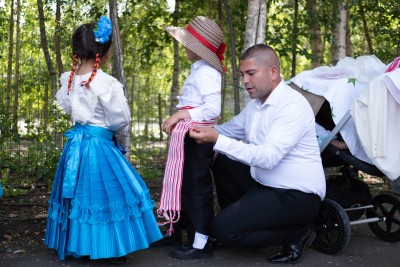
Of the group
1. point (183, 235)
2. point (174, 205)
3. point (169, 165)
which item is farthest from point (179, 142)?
point (183, 235)

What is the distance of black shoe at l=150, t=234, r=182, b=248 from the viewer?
485 cm

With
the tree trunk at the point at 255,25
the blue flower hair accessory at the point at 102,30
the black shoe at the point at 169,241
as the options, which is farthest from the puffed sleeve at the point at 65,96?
the tree trunk at the point at 255,25

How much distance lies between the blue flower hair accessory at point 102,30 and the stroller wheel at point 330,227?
2149 mm

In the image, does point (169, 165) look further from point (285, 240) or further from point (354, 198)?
point (354, 198)

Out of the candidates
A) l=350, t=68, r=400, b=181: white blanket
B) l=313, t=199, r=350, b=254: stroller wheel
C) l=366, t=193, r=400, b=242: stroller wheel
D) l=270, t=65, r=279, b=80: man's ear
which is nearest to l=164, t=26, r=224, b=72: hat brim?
l=270, t=65, r=279, b=80: man's ear

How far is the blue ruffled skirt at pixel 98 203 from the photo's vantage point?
4.16m

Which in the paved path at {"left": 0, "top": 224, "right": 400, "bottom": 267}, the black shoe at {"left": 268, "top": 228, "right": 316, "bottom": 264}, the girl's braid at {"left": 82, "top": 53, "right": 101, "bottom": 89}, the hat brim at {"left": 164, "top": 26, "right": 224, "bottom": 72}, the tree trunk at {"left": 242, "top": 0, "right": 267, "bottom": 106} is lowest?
the paved path at {"left": 0, "top": 224, "right": 400, "bottom": 267}

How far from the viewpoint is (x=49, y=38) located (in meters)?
12.1

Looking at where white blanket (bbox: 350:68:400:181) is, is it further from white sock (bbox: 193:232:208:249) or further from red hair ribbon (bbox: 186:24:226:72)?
white sock (bbox: 193:232:208:249)

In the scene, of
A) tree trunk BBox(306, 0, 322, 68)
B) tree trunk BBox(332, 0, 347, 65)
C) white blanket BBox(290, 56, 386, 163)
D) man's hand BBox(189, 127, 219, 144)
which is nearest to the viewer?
man's hand BBox(189, 127, 219, 144)

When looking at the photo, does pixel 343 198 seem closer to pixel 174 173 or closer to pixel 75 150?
pixel 174 173

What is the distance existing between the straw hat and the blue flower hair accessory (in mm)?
654

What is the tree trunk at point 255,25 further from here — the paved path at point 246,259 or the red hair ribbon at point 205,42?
the paved path at point 246,259

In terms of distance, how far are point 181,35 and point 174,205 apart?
1.35 metres
